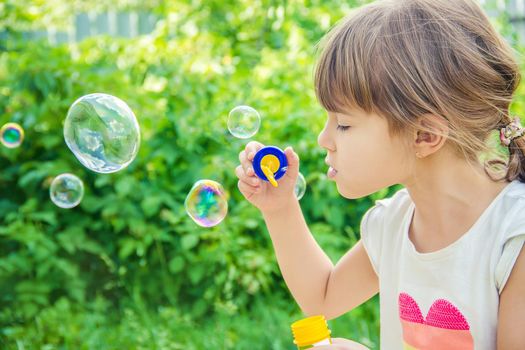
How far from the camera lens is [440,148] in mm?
1550

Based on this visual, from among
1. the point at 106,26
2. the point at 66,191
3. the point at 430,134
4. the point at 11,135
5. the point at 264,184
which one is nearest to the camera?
the point at 430,134

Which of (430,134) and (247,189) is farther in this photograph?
(247,189)

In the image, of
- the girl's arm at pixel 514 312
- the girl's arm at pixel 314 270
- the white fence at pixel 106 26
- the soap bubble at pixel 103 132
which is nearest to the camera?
the girl's arm at pixel 514 312

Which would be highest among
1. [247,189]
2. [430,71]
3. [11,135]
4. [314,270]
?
[11,135]

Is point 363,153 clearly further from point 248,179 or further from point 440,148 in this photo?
point 248,179

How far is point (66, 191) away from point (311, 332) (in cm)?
158

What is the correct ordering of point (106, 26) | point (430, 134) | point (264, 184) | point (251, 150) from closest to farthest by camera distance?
point (430, 134) → point (251, 150) → point (264, 184) → point (106, 26)

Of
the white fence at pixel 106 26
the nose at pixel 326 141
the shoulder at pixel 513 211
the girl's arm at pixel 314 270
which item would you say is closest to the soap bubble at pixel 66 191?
the girl's arm at pixel 314 270

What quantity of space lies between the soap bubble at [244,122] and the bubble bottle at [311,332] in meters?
0.83

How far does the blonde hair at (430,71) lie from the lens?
1.49 metres

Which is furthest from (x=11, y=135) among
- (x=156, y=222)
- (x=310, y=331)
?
(x=310, y=331)

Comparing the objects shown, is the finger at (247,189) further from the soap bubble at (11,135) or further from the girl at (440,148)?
the soap bubble at (11,135)

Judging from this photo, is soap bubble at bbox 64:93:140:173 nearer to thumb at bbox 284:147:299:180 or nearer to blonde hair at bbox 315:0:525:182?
thumb at bbox 284:147:299:180

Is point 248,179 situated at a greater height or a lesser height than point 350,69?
lesser
